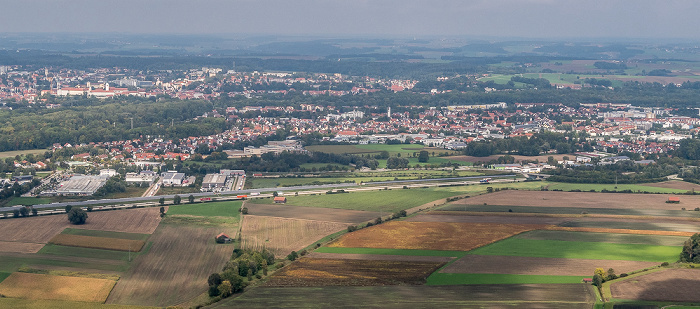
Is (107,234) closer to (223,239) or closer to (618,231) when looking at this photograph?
(223,239)

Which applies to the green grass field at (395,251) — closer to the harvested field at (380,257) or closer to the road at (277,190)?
the harvested field at (380,257)

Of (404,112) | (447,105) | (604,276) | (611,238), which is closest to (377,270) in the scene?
(604,276)

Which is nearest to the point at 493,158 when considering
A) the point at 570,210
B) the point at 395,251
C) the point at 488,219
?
the point at 570,210

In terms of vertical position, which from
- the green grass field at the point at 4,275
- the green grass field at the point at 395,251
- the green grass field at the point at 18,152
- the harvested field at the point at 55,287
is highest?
the green grass field at the point at 395,251

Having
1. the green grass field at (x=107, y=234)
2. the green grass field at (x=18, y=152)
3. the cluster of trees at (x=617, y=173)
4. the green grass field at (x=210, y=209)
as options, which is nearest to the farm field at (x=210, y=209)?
the green grass field at (x=210, y=209)

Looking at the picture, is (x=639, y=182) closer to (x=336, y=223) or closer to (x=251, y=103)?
(x=336, y=223)

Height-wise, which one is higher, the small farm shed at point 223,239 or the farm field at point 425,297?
the farm field at point 425,297
